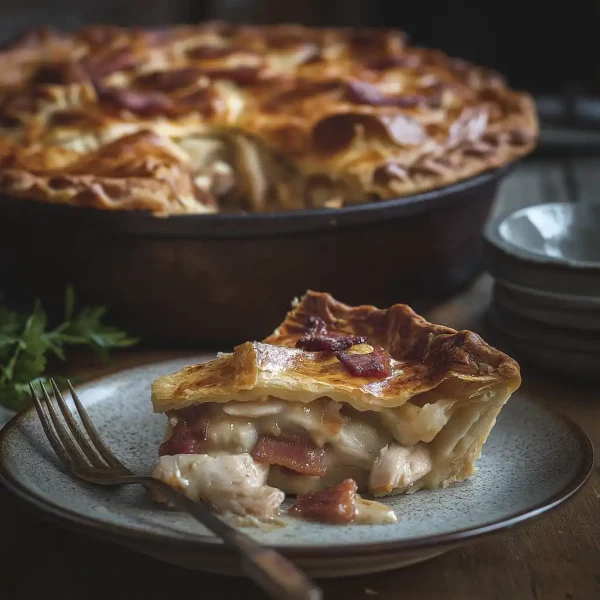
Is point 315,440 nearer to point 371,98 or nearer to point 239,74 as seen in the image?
point 371,98

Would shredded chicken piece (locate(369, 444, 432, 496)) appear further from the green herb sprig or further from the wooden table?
the green herb sprig

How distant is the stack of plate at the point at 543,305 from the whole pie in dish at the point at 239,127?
16.3 inches

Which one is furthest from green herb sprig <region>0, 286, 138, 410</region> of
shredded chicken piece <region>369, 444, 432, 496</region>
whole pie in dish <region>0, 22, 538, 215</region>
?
shredded chicken piece <region>369, 444, 432, 496</region>

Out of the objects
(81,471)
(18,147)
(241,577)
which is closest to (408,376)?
(241,577)

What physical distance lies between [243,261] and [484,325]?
0.81m

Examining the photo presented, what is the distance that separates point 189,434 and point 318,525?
0.31 meters

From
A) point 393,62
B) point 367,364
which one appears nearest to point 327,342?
point 367,364

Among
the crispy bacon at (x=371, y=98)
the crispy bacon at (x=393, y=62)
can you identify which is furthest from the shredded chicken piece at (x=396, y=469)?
the crispy bacon at (x=393, y=62)

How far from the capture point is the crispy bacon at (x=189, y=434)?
68.8 inches

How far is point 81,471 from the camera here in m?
1.75

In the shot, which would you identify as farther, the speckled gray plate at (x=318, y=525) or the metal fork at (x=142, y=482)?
the speckled gray plate at (x=318, y=525)

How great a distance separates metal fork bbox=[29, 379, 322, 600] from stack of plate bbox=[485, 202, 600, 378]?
118 centimetres

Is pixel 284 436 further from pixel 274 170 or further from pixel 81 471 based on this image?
pixel 274 170

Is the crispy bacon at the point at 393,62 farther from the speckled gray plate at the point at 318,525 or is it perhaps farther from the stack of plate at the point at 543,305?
the speckled gray plate at the point at 318,525
